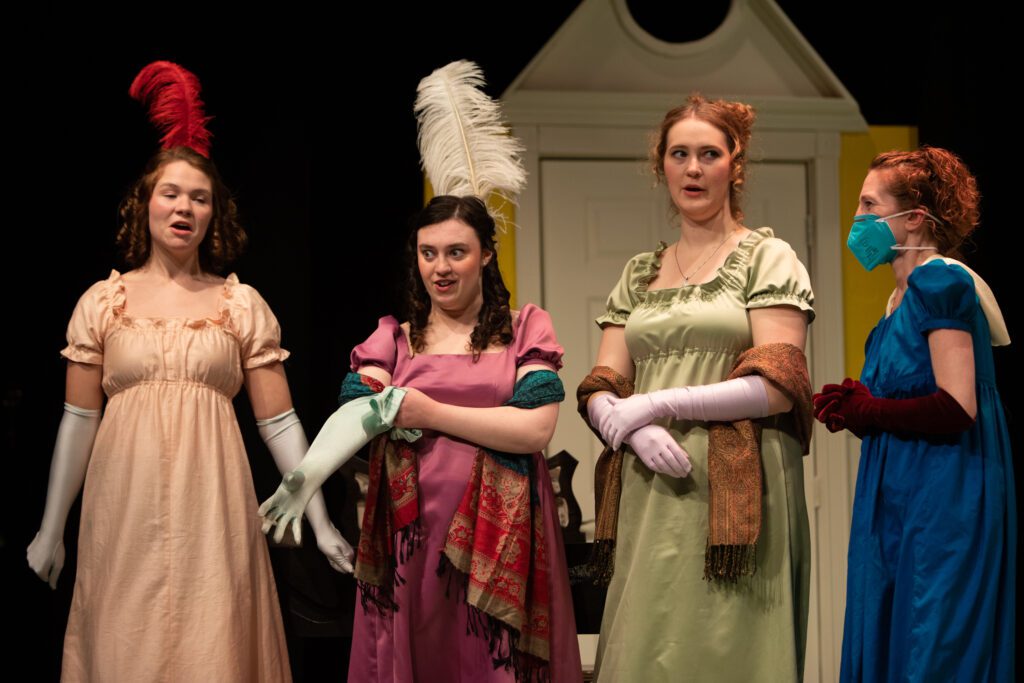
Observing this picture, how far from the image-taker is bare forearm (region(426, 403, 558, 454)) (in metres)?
2.73

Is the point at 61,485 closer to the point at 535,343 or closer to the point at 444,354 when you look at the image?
the point at 444,354

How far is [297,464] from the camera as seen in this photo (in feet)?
10.3

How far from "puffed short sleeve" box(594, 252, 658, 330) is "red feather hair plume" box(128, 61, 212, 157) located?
1.22 m

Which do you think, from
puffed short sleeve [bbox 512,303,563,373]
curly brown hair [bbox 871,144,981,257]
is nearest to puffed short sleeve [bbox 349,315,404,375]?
puffed short sleeve [bbox 512,303,563,373]

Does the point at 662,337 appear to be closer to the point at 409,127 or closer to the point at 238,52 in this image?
the point at 409,127

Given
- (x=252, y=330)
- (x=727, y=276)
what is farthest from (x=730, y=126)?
(x=252, y=330)

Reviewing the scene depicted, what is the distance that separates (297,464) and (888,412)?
1.48 metres

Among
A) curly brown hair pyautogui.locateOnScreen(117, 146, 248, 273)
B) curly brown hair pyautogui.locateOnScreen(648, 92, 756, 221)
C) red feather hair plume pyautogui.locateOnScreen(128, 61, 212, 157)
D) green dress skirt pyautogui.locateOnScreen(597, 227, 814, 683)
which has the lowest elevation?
green dress skirt pyautogui.locateOnScreen(597, 227, 814, 683)

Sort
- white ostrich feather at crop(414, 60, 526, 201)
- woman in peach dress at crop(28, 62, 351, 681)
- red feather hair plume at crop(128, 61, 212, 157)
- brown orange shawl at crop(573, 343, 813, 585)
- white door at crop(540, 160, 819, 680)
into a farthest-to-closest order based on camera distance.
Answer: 1. white door at crop(540, 160, 819, 680)
2. red feather hair plume at crop(128, 61, 212, 157)
3. white ostrich feather at crop(414, 60, 526, 201)
4. woman in peach dress at crop(28, 62, 351, 681)
5. brown orange shawl at crop(573, 343, 813, 585)

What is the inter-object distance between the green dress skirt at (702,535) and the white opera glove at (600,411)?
0.29ft

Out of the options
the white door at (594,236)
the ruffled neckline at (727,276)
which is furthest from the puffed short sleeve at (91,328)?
the white door at (594,236)

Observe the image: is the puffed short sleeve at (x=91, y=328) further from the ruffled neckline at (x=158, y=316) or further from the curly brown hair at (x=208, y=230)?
the curly brown hair at (x=208, y=230)

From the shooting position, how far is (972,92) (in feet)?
13.7

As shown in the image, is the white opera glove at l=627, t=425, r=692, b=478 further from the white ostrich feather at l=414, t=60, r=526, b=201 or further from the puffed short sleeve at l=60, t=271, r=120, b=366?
the puffed short sleeve at l=60, t=271, r=120, b=366
